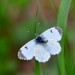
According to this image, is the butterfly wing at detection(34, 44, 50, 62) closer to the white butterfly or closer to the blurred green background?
the white butterfly

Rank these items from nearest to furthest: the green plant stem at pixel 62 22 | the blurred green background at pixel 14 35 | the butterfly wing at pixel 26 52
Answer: the butterfly wing at pixel 26 52
the green plant stem at pixel 62 22
the blurred green background at pixel 14 35

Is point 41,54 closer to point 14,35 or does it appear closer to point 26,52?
point 26,52

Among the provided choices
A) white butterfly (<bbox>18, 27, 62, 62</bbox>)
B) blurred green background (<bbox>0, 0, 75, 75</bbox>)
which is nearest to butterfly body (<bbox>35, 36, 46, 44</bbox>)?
white butterfly (<bbox>18, 27, 62, 62</bbox>)

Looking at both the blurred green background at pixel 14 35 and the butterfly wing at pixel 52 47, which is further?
the blurred green background at pixel 14 35

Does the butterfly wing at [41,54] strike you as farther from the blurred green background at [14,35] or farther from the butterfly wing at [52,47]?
the blurred green background at [14,35]

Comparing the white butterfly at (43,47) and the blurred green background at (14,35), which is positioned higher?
the blurred green background at (14,35)

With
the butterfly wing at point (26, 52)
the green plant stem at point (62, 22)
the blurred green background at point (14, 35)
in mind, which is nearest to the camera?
the butterfly wing at point (26, 52)

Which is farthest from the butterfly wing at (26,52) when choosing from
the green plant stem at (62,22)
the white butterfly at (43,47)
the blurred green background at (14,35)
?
the blurred green background at (14,35)

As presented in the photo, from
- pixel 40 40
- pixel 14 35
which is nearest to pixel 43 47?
pixel 40 40
